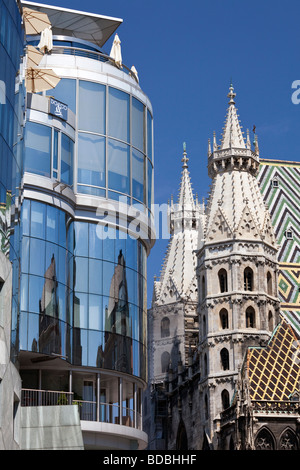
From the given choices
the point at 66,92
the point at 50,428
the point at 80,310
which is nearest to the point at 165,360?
the point at 80,310

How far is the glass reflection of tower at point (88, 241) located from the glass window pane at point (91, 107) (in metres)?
0.04

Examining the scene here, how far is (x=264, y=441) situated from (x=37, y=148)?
28471 mm

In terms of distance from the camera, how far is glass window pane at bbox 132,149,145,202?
153 feet

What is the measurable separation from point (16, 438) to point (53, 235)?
8.72 m

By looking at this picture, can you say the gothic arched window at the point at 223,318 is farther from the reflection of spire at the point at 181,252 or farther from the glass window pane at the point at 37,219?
the glass window pane at the point at 37,219

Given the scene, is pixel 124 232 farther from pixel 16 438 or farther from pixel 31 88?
pixel 16 438

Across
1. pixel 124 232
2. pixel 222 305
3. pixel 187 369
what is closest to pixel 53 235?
pixel 124 232

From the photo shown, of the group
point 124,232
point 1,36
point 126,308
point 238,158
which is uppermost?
point 238,158

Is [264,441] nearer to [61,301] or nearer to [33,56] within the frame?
[61,301]

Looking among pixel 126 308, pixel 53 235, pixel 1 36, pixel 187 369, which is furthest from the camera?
pixel 187 369

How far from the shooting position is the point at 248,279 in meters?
71.7

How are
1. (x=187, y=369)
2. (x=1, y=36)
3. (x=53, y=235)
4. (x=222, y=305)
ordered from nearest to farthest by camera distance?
(x=1, y=36) < (x=53, y=235) < (x=222, y=305) < (x=187, y=369)

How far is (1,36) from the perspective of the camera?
3600 cm

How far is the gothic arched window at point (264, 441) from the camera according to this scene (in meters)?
63.3
